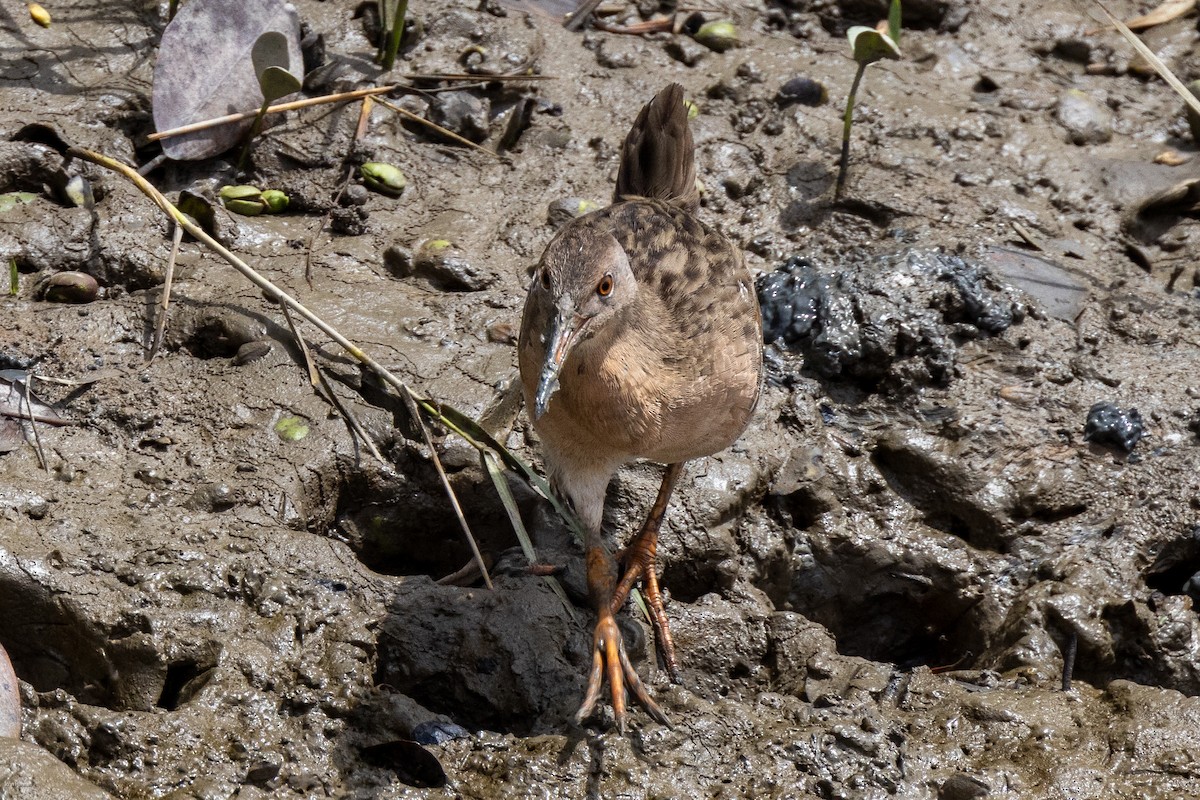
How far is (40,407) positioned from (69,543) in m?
0.68

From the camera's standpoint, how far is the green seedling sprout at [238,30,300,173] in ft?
16.9

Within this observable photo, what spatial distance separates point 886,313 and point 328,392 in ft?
7.34

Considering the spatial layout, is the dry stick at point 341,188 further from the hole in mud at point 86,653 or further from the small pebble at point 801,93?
the small pebble at point 801,93

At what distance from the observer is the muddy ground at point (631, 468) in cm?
374

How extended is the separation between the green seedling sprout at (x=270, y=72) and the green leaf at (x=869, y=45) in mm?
2410

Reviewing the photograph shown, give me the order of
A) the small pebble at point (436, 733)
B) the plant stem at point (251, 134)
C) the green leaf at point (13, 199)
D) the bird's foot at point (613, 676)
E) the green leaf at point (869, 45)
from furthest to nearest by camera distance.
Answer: the green leaf at point (869, 45)
the plant stem at point (251, 134)
the green leaf at point (13, 199)
the bird's foot at point (613, 676)
the small pebble at point (436, 733)

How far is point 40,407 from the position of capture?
14.1 ft

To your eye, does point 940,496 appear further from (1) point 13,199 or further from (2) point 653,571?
(1) point 13,199

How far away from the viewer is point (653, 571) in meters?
4.47

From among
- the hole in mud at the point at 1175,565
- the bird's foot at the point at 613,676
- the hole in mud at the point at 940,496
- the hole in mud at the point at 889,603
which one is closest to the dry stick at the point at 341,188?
the bird's foot at the point at 613,676

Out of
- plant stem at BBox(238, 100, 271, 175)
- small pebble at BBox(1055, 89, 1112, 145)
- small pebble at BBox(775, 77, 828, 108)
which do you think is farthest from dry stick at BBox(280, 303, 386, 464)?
small pebble at BBox(1055, 89, 1112, 145)

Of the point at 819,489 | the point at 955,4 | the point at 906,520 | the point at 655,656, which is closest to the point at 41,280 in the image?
the point at 655,656

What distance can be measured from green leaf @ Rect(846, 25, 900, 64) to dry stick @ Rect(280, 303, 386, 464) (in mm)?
2705

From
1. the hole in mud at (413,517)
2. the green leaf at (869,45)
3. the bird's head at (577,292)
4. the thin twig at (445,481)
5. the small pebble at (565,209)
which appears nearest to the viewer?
the bird's head at (577,292)
